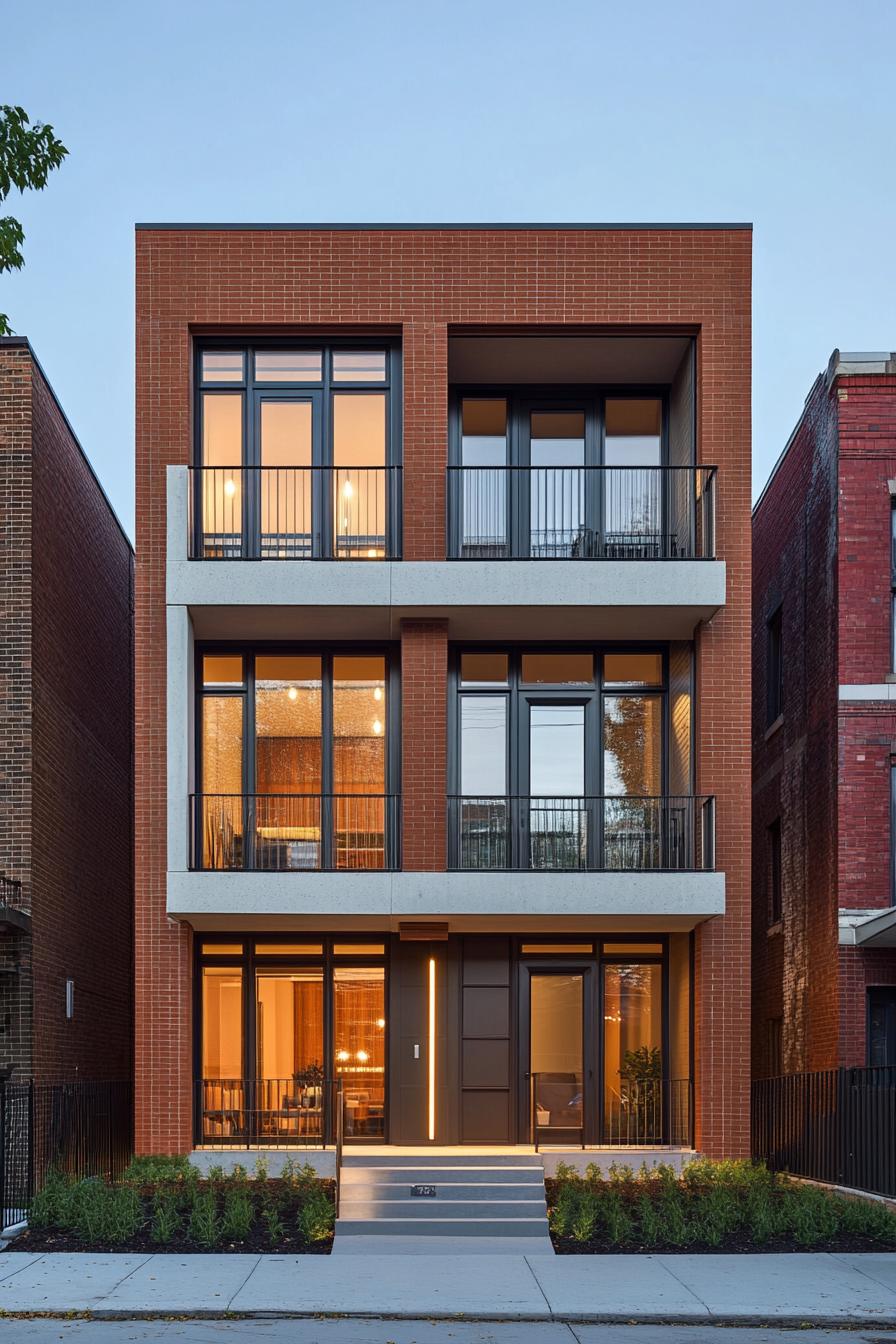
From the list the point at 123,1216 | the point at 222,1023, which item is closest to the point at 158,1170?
the point at 222,1023

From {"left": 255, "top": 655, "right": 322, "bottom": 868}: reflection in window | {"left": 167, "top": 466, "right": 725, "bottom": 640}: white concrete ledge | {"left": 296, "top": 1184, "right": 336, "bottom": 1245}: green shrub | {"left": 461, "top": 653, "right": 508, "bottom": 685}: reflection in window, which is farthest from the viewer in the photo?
{"left": 461, "top": 653, "right": 508, "bottom": 685}: reflection in window

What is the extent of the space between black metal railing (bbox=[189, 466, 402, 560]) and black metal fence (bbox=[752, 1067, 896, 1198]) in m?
8.89

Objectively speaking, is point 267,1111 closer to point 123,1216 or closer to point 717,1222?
point 123,1216

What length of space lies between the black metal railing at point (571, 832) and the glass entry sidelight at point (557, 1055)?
1.79 m

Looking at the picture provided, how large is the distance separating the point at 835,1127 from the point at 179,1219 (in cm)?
823

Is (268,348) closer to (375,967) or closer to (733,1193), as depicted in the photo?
(375,967)

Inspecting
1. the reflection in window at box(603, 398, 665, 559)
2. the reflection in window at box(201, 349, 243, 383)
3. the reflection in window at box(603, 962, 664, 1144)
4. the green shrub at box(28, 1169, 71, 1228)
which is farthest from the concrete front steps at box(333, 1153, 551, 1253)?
the reflection in window at box(201, 349, 243, 383)

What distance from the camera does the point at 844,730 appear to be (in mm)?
20547

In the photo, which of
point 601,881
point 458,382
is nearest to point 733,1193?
point 601,881

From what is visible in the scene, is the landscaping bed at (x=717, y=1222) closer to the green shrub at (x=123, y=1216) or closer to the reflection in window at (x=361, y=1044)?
the reflection in window at (x=361, y=1044)

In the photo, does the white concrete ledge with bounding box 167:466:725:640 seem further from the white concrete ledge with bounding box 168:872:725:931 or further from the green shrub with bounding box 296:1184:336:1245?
the green shrub with bounding box 296:1184:336:1245

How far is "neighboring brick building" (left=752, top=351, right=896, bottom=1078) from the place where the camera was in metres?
20.2

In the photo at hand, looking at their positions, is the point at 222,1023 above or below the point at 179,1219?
above

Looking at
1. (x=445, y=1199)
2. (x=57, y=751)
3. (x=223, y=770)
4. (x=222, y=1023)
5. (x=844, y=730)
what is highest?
(x=844, y=730)
